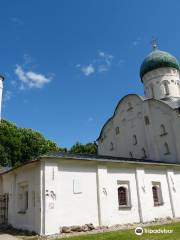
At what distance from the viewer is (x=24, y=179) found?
14.2 m

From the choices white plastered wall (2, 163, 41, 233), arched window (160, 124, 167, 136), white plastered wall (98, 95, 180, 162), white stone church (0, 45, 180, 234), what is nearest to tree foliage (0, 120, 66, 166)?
white plastered wall (98, 95, 180, 162)

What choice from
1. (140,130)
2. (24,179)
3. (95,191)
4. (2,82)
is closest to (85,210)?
(95,191)

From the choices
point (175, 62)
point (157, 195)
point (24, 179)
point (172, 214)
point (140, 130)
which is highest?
point (175, 62)

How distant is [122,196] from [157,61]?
15.6 meters

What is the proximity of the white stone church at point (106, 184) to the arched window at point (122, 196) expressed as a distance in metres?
0.06

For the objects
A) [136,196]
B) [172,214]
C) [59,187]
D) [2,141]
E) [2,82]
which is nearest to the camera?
[59,187]

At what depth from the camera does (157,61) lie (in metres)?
26.1

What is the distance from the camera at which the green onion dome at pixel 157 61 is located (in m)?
26.0

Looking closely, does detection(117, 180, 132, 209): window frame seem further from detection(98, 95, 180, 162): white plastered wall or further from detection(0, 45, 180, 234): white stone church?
detection(98, 95, 180, 162): white plastered wall

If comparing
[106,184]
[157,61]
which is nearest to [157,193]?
[106,184]

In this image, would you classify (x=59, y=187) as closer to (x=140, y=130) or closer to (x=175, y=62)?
(x=140, y=130)

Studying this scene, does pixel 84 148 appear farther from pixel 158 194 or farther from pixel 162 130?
pixel 158 194

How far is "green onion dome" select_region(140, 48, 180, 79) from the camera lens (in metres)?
26.0

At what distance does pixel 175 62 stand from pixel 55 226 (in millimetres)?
20711
